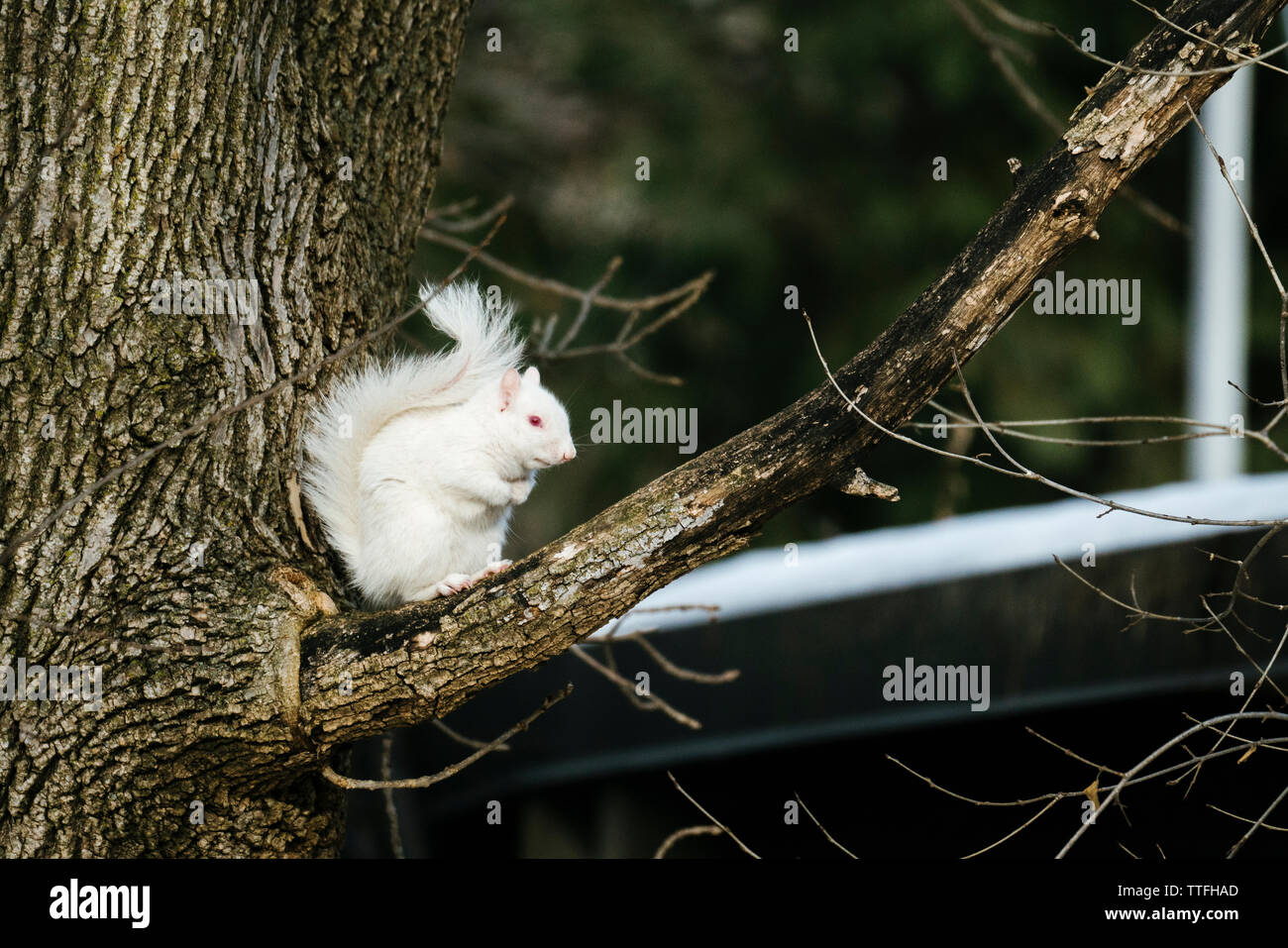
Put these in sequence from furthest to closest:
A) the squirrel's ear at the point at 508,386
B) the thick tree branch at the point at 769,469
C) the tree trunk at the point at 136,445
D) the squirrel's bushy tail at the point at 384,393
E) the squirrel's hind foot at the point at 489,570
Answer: the squirrel's ear at the point at 508,386 → the squirrel's bushy tail at the point at 384,393 → the squirrel's hind foot at the point at 489,570 → the tree trunk at the point at 136,445 → the thick tree branch at the point at 769,469

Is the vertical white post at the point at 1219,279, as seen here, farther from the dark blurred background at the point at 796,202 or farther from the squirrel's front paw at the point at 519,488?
the squirrel's front paw at the point at 519,488

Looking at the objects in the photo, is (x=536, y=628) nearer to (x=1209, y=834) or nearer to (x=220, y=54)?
(x=220, y=54)

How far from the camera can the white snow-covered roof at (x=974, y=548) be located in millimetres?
3365

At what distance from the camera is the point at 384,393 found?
246 centimetres

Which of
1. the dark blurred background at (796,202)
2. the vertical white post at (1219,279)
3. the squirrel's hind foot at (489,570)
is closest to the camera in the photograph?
the squirrel's hind foot at (489,570)

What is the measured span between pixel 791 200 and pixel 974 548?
18.0ft

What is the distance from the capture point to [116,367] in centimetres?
205

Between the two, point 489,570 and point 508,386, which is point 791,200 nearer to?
point 508,386

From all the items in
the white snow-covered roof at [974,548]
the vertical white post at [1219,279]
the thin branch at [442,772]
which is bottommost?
the thin branch at [442,772]

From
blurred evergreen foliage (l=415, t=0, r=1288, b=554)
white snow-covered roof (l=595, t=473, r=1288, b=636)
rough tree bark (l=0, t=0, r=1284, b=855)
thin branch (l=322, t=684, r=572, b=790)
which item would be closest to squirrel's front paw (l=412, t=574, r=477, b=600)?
rough tree bark (l=0, t=0, r=1284, b=855)

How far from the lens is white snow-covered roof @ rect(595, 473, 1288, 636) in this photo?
132 inches

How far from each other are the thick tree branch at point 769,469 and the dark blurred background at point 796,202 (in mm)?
5743

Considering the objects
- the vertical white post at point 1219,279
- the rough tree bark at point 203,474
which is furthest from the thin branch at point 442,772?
the vertical white post at point 1219,279

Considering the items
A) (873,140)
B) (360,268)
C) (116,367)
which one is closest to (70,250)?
(116,367)
